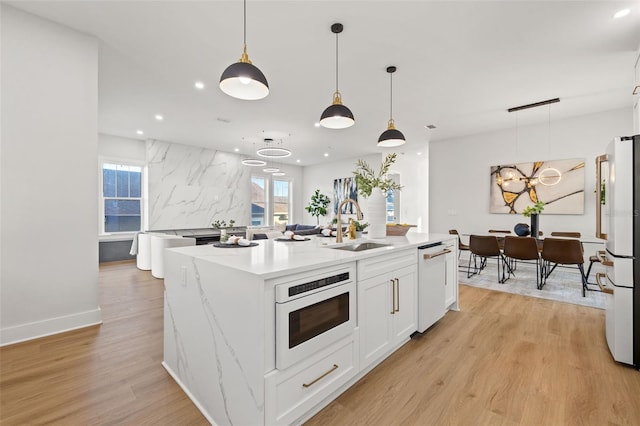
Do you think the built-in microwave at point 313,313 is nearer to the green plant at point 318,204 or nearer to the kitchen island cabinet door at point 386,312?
the kitchen island cabinet door at point 386,312

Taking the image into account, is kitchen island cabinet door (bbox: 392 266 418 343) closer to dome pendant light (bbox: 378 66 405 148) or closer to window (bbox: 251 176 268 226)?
dome pendant light (bbox: 378 66 405 148)

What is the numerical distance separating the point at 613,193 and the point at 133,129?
788cm

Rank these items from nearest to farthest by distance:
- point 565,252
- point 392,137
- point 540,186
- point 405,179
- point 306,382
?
point 306,382
point 392,137
point 565,252
point 540,186
point 405,179

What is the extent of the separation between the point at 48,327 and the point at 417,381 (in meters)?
3.45

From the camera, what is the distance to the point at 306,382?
4.99 ft

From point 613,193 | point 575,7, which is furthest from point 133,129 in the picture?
point 613,193

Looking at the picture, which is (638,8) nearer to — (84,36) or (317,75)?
(317,75)

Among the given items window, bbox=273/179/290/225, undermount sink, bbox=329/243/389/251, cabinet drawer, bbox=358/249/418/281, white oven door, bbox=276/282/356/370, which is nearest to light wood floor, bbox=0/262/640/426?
white oven door, bbox=276/282/356/370

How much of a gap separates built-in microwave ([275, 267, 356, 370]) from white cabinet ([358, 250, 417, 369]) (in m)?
0.16

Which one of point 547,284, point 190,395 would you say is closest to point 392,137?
point 190,395

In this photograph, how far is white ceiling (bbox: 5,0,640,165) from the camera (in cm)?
254

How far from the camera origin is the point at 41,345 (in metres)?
2.52

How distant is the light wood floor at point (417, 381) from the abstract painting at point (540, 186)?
3.44 m

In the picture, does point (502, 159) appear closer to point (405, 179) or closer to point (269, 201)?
point (405, 179)
